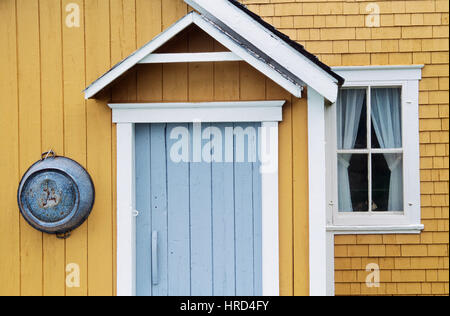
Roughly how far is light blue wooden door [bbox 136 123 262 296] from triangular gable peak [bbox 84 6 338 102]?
46 cm

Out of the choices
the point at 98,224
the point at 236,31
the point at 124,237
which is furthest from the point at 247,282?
the point at 236,31

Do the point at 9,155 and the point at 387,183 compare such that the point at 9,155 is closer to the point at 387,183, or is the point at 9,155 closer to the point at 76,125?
the point at 76,125

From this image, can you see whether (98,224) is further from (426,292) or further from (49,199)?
(426,292)

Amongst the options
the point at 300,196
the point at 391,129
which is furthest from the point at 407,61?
the point at 300,196

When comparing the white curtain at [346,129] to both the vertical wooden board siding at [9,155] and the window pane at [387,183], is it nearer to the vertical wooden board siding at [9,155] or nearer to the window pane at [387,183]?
the window pane at [387,183]

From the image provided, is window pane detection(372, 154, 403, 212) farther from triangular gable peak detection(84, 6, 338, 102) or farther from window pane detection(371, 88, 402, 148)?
triangular gable peak detection(84, 6, 338, 102)

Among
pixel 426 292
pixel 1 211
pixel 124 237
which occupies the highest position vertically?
pixel 1 211

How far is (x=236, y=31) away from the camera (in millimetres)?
2838

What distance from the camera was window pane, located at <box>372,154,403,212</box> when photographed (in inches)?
171

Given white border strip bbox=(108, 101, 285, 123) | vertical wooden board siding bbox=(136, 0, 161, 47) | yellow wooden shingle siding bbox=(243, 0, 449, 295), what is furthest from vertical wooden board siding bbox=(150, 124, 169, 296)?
yellow wooden shingle siding bbox=(243, 0, 449, 295)

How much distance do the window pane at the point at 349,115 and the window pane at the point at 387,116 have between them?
12 cm

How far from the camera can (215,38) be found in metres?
2.70

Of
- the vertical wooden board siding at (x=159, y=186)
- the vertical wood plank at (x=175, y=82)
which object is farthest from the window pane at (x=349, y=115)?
the vertical wooden board siding at (x=159, y=186)
